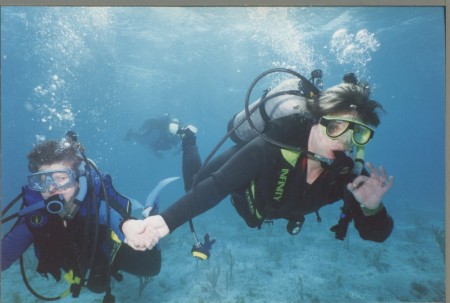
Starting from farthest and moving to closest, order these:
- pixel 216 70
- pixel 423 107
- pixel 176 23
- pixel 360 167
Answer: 1. pixel 423 107
2. pixel 216 70
3. pixel 176 23
4. pixel 360 167

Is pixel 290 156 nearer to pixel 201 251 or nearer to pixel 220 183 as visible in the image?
pixel 220 183

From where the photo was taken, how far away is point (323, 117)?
3088 mm

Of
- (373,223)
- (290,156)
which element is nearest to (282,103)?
(290,156)

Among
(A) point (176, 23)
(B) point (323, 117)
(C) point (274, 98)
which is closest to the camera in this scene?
(B) point (323, 117)

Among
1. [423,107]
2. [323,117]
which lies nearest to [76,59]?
[323,117]

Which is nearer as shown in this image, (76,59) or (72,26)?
(72,26)

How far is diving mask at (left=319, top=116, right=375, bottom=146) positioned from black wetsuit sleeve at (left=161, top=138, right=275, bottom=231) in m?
0.65

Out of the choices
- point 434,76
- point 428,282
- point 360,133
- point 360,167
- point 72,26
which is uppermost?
point 434,76

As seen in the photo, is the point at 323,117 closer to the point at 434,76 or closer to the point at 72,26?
the point at 72,26

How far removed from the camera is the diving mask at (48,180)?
3.63m

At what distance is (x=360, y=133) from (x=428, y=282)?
839cm

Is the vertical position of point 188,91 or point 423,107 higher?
point 423,107

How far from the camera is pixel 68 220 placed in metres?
3.77

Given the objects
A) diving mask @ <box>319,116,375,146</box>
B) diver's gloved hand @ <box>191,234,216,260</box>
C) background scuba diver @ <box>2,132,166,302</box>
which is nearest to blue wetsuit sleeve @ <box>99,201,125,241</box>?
background scuba diver @ <box>2,132,166,302</box>
